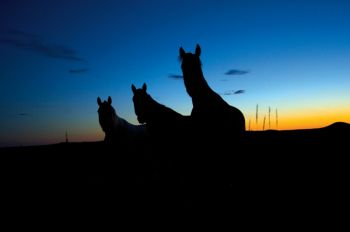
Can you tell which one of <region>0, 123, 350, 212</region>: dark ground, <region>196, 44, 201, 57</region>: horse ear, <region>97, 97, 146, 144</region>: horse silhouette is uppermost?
<region>196, 44, 201, 57</region>: horse ear

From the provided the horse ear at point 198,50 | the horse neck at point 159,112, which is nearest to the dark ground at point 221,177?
the horse neck at point 159,112

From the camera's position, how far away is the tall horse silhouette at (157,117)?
718 cm

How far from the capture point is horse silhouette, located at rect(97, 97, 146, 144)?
1023 centimetres

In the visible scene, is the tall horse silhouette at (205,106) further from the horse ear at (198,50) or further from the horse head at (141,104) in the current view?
the horse head at (141,104)

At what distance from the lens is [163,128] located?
7.25 metres

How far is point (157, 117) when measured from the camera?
7582 millimetres

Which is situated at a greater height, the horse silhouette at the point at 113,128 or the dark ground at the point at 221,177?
the horse silhouette at the point at 113,128

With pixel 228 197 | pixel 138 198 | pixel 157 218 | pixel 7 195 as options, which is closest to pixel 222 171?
pixel 228 197

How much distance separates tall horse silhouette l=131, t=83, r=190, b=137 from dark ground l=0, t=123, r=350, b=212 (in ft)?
1.54

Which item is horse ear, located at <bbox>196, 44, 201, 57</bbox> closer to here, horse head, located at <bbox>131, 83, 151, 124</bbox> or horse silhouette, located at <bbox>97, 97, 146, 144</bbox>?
horse head, located at <bbox>131, 83, 151, 124</bbox>

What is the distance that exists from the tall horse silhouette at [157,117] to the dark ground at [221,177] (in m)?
0.47

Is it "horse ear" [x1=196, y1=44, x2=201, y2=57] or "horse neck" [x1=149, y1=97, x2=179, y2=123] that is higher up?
"horse ear" [x1=196, y1=44, x2=201, y2=57]

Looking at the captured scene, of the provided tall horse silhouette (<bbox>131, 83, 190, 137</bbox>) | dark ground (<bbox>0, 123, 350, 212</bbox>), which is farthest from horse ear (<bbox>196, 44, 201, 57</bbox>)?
dark ground (<bbox>0, 123, 350, 212</bbox>)

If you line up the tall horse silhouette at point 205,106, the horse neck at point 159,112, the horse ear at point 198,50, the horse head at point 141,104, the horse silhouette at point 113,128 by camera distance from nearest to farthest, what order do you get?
the tall horse silhouette at point 205,106 < the horse ear at point 198,50 < the horse neck at point 159,112 < the horse head at point 141,104 < the horse silhouette at point 113,128
